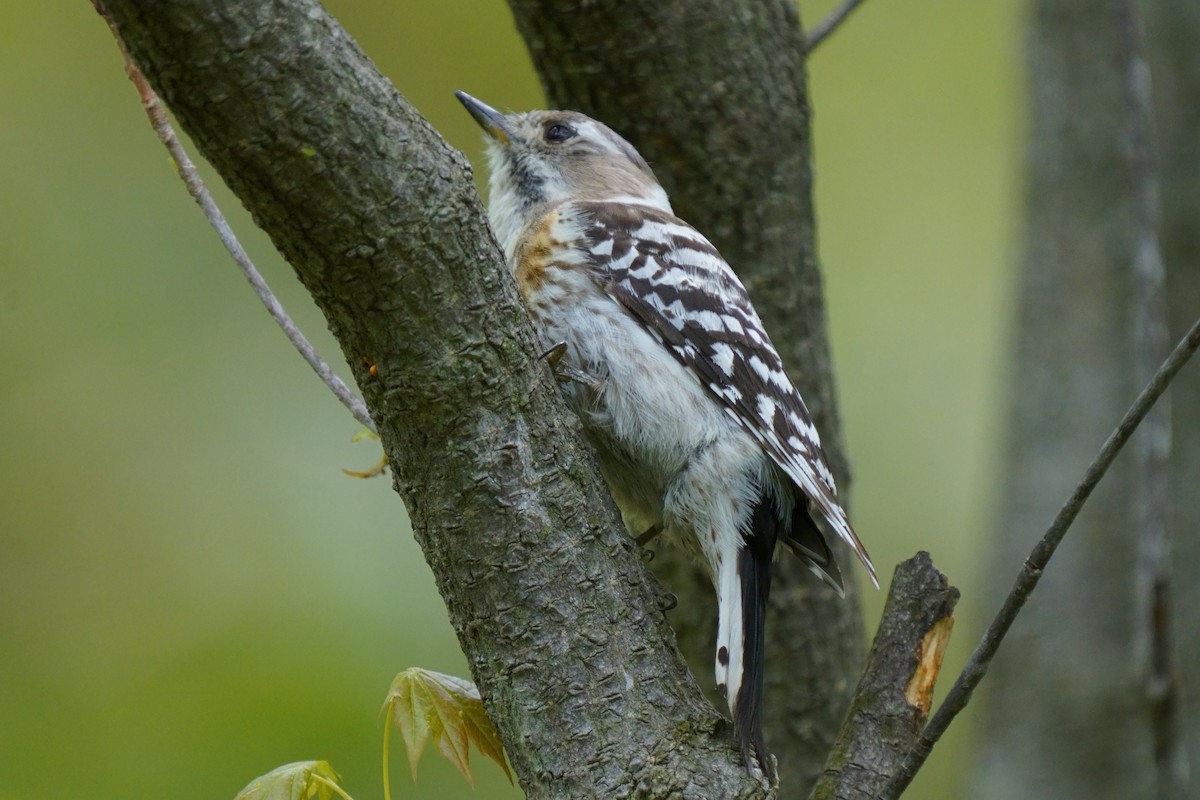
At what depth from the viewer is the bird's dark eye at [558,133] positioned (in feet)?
10.9

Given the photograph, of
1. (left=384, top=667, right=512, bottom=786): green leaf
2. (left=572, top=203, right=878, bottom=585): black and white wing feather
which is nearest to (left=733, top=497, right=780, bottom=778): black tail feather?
(left=572, top=203, right=878, bottom=585): black and white wing feather

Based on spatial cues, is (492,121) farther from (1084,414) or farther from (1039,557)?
(1039,557)

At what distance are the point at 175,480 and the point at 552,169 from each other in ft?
9.10

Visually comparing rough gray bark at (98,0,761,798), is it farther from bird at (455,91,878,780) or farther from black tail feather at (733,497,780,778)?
bird at (455,91,878,780)

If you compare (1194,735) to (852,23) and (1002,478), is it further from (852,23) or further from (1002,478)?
(852,23)

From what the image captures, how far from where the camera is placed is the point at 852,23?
25.0 ft

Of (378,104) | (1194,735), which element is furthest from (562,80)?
(1194,735)

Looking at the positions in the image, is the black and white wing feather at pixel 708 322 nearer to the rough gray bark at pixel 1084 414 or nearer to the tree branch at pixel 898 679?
the tree branch at pixel 898 679

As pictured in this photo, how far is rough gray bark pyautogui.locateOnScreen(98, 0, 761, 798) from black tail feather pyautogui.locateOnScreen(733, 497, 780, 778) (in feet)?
0.20

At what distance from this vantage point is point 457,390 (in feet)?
5.77

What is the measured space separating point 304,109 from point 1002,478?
9.89 ft

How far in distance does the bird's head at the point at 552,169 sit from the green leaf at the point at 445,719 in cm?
154

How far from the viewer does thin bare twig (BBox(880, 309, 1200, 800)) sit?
1709 mm

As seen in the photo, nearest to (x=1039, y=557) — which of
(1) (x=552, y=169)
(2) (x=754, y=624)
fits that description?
(2) (x=754, y=624)
